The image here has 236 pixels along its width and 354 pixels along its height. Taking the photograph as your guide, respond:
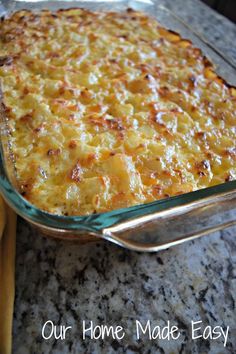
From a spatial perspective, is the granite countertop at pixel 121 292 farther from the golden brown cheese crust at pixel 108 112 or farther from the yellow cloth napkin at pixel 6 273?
the golden brown cheese crust at pixel 108 112


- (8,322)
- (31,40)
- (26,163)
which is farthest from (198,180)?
(31,40)

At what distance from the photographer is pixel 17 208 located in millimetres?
1006

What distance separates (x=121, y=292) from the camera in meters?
1.19

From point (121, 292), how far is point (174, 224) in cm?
25

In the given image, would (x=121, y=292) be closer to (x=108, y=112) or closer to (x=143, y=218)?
(x=143, y=218)

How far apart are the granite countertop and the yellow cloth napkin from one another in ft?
0.12

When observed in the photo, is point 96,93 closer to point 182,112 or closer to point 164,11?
point 182,112

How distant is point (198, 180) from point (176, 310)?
386mm

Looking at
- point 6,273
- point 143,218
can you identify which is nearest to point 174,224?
point 143,218

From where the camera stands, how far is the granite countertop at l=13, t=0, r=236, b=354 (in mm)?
1101

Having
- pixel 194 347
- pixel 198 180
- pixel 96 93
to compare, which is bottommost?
pixel 194 347

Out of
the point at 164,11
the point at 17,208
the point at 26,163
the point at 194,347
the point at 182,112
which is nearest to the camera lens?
the point at 17,208

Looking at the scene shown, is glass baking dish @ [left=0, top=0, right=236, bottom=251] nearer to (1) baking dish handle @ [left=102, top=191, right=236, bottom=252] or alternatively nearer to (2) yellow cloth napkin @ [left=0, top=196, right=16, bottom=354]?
(1) baking dish handle @ [left=102, top=191, right=236, bottom=252]

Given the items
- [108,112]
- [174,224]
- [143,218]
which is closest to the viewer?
[143,218]
